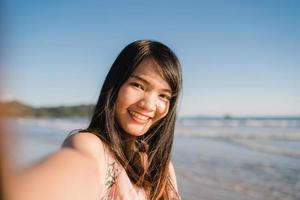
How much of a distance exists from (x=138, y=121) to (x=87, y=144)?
2.26 feet

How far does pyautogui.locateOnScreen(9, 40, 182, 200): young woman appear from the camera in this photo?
1823mm

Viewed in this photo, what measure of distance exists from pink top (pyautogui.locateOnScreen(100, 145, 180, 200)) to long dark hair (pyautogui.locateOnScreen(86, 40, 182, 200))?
123mm

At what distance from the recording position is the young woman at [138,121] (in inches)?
71.8

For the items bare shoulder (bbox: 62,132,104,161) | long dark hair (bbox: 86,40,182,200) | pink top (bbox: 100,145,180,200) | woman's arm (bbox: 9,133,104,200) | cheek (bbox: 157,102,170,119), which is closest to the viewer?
woman's arm (bbox: 9,133,104,200)

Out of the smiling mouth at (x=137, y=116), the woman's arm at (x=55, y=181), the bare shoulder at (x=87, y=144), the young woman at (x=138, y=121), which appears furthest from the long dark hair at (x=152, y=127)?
the woman's arm at (x=55, y=181)

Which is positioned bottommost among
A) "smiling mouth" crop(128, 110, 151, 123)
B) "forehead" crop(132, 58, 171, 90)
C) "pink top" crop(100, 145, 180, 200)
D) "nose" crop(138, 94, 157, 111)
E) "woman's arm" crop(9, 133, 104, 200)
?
"pink top" crop(100, 145, 180, 200)

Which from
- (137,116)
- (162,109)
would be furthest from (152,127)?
(137,116)

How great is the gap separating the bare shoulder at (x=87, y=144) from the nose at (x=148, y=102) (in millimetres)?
438

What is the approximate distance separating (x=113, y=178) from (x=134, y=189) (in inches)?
10.6

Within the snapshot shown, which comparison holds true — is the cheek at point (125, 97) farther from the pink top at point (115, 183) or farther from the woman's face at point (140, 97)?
the pink top at point (115, 183)

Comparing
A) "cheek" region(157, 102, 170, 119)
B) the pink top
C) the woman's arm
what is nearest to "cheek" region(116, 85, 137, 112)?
"cheek" region(157, 102, 170, 119)

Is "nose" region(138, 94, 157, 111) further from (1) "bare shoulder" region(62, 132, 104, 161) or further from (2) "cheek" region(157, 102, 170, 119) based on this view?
(1) "bare shoulder" region(62, 132, 104, 161)

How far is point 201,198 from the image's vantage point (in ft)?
20.1

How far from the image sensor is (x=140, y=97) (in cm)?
208
